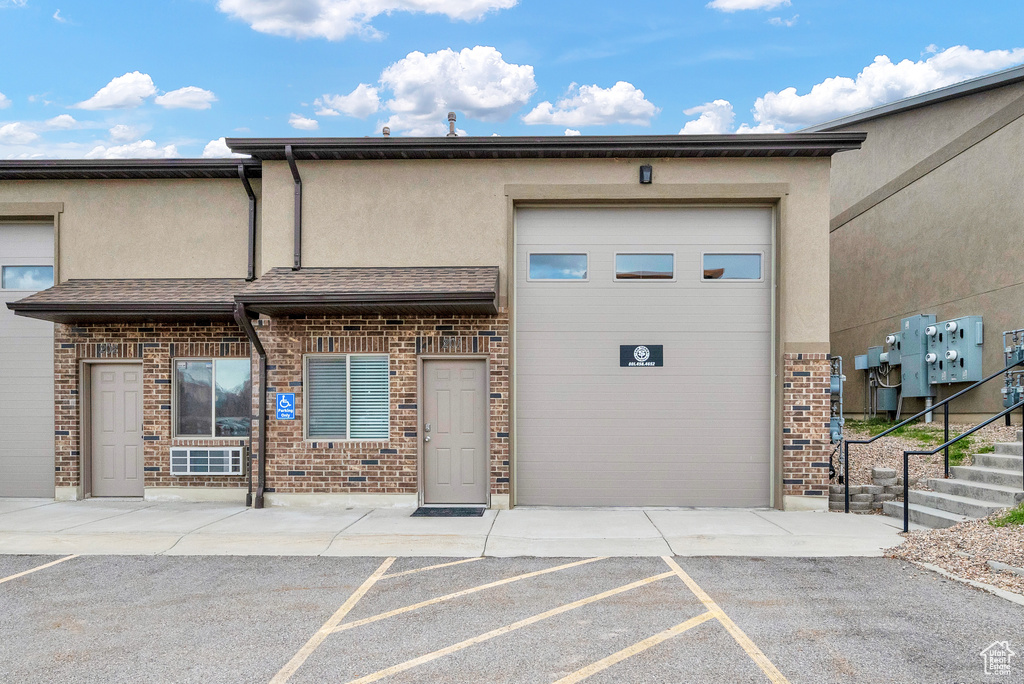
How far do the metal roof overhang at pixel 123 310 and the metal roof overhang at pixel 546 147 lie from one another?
2483 millimetres

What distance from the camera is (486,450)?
10.3m

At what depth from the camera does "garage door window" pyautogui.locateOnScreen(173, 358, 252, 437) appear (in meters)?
10.8

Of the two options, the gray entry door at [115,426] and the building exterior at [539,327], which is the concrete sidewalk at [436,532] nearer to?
the building exterior at [539,327]

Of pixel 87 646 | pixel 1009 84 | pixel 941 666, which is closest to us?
pixel 941 666

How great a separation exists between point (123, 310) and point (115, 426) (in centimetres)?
238

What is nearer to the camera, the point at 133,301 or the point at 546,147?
the point at 133,301

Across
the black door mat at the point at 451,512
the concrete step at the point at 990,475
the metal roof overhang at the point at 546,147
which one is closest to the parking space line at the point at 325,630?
the black door mat at the point at 451,512

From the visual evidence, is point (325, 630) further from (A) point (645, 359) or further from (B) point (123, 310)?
(B) point (123, 310)

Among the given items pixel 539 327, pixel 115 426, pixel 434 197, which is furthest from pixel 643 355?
pixel 115 426

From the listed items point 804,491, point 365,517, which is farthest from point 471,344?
point 804,491

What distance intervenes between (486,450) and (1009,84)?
1267cm

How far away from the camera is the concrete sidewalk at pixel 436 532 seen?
7.92m

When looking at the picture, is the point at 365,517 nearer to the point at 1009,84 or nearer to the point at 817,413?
the point at 817,413

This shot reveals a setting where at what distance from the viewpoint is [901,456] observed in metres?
11.6
